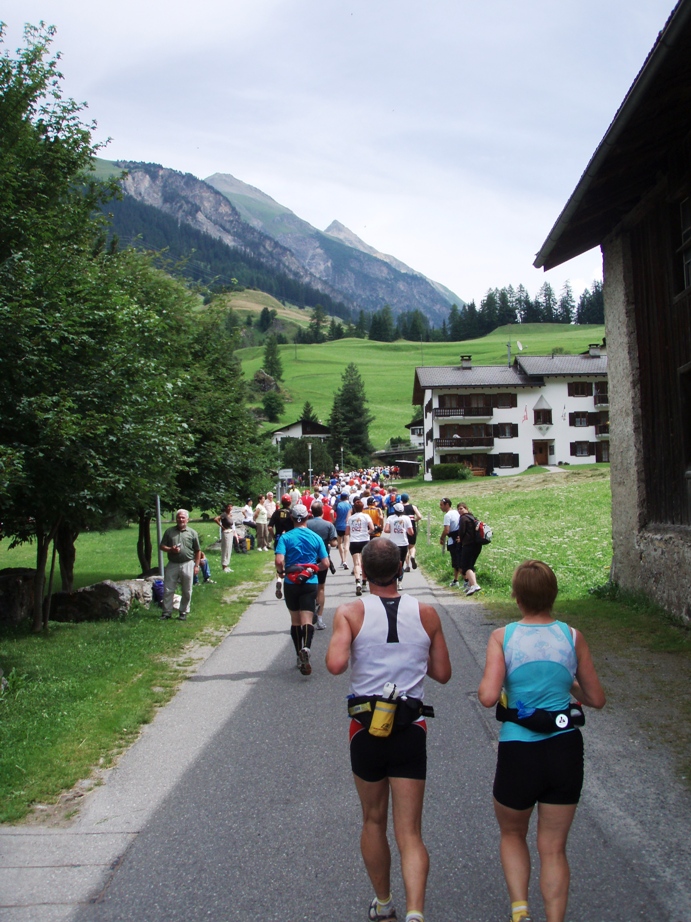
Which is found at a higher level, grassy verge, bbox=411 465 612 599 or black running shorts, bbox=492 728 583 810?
black running shorts, bbox=492 728 583 810

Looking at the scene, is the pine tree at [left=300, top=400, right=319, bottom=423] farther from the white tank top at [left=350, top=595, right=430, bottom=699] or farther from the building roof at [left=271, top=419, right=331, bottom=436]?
the white tank top at [left=350, top=595, right=430, bottom=699]

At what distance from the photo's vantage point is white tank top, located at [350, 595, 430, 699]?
361 cm

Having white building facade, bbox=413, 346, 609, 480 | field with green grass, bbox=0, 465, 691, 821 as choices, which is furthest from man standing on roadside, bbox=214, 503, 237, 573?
white building facade, bbox=413, 346, 609, 480

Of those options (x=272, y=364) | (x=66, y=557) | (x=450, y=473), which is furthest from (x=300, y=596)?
(x=272, y=364)

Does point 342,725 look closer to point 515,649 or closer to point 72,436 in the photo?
point 515,649

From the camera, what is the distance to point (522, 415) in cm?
7169

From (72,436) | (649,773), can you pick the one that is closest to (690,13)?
(649,773)

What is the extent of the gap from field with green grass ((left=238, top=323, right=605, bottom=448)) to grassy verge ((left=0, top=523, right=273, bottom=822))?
93764mm

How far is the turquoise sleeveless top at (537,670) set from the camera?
3.34 metres

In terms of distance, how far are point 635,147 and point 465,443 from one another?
61.3m

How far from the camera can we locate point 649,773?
5434 mm

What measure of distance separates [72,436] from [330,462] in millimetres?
74558

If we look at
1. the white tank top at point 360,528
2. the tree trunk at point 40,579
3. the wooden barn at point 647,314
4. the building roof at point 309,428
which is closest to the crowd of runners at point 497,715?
the wooden barn at point 647,314

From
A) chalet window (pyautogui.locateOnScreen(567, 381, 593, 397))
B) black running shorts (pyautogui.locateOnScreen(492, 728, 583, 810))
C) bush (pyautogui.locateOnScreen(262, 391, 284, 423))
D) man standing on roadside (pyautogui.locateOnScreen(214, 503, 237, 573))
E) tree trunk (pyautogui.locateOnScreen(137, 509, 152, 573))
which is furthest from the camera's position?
bush (pyautogui.locateOnScreen(262, 391, 284, 423))
